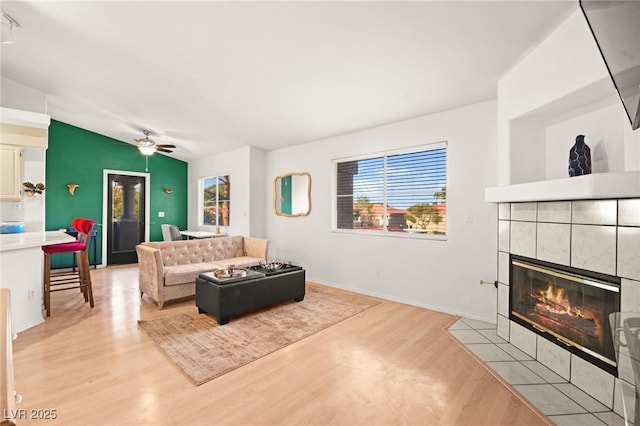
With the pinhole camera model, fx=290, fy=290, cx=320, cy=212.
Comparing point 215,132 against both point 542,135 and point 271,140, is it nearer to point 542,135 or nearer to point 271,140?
point 271,140

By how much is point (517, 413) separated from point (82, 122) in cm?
795

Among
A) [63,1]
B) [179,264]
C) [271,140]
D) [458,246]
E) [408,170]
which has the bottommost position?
[179,264]

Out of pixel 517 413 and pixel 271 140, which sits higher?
pixel 271 140

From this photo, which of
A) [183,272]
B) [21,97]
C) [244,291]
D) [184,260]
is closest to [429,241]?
[244,291]

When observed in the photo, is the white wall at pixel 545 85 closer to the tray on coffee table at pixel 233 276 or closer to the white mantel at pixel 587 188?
the white mantel at pixel 587 188

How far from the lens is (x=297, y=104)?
401 centimetres

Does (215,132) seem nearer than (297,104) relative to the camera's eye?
No

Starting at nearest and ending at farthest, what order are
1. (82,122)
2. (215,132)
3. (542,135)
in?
(542,135) → (215,132) → (82,122)

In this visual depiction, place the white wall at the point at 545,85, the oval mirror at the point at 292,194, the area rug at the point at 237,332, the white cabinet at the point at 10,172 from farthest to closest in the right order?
the oval mirror at the point at 292,194
the white cabinet at the point at 10,172
the area rug at the point at 237,332
the white wall at the point at 545,85

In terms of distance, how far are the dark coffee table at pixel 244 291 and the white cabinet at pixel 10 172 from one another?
2.77 meters

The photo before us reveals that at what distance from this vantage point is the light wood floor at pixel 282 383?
6.03 feet

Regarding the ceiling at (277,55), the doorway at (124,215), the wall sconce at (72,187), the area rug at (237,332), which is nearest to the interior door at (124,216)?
the doorway at (124,215)

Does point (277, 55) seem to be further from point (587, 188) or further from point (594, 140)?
point (594, 140)

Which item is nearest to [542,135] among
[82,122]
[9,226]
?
[9,226]
